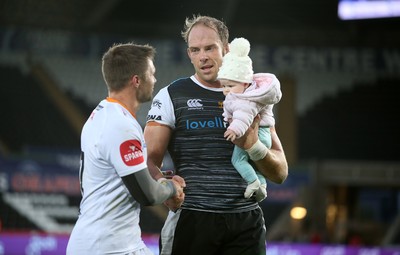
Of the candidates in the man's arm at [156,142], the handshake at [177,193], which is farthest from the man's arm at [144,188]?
the man's arm at [156,142]

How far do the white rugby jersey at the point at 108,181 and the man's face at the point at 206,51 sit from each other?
0.57 m

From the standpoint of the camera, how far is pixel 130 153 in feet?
10.4

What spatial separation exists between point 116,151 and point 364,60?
13771mm

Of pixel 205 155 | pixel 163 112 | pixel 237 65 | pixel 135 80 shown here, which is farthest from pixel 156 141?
pixel 237 65

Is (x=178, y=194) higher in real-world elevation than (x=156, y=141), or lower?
lower

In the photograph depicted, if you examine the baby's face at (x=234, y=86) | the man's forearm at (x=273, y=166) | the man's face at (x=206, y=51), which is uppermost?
the man's face at (x=206, y=51)

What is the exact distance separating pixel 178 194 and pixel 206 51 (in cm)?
76

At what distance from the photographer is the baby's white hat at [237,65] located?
3424mm

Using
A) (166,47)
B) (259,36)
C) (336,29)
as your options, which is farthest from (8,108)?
(336,29)

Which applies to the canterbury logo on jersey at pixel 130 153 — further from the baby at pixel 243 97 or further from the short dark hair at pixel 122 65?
the baby at pixel 243 97

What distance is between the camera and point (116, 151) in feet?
10.4

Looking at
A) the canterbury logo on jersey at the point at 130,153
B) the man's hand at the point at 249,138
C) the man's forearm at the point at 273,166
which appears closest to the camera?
the canterbury logo on jersey at the point at 130,153

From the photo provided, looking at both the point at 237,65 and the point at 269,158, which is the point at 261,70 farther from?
the point at 237,65

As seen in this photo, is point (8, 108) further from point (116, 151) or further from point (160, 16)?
point (116, 151)
